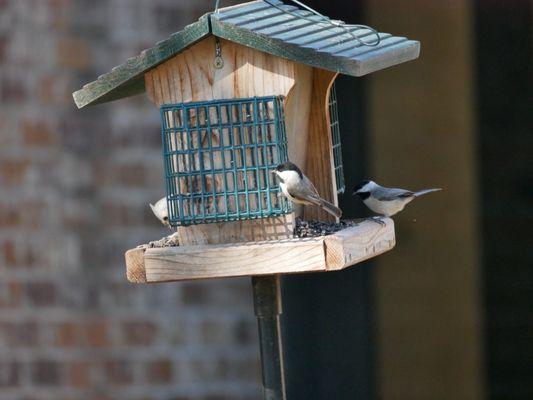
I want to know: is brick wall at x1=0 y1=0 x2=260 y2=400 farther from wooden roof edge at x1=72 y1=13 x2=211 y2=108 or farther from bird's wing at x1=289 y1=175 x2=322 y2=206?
bird's wing at x1=289 y1=175 x2=322 y2=206

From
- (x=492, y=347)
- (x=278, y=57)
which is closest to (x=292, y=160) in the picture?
(x=278, y=57)

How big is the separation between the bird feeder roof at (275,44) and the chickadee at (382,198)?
950mm

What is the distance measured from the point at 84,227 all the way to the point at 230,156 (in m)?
1.91

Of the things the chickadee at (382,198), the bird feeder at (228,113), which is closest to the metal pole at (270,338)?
the bird feeder at (228,113)

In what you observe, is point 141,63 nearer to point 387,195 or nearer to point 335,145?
point 335,145

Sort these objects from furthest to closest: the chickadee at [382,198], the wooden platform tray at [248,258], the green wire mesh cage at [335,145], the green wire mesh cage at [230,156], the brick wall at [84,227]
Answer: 1. the brick wall at [84,227]
2. the chickadee at [382,198]
3. the green wire mesh cage at [335,145]
4. the green wire mesh cage at [230,156]
5. the wooden platform tray at [248,258]

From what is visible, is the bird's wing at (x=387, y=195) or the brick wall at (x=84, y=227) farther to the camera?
the brick wall at (x=84, y=227)

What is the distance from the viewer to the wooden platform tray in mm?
2826

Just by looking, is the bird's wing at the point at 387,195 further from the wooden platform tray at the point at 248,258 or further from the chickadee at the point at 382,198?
the wooden platform tray at the point at 248,258

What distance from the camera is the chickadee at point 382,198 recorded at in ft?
13.8

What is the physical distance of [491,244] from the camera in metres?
4.83

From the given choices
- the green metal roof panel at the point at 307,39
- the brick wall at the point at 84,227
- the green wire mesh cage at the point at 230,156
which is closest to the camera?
the green metal roof panel at the point at 307,39

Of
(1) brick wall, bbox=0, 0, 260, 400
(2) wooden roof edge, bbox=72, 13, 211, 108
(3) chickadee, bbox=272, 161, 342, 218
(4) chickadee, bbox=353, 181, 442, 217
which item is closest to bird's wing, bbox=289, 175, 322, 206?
(3) chickadee, bbox=272, 161, 342, 218

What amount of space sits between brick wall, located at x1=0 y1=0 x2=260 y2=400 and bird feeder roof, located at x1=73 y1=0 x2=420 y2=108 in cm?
154
